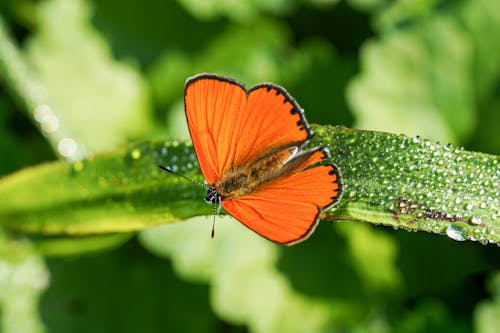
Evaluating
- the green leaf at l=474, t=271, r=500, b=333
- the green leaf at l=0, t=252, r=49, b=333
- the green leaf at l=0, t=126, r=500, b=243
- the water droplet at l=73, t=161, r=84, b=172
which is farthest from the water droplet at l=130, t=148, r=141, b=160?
the green leaf at l=474, t=271, r=500, b=333

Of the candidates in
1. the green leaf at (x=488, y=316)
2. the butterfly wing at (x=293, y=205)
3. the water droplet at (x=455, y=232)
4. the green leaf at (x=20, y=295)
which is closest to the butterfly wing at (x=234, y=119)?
the butterfly wing at (x=293, y=205)

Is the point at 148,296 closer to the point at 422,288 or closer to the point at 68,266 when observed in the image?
the point at 68,266

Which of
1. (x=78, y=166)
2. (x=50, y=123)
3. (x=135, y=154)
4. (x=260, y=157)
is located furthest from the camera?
(x=50, y=123)

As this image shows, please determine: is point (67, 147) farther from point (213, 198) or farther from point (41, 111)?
point (213, 198)

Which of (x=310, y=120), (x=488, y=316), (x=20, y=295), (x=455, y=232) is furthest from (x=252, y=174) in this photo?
(x=20, y=295)

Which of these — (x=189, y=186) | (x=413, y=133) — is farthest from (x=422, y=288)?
(x=189, y=186)

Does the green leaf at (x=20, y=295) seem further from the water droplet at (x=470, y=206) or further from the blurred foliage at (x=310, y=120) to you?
the water droplet at (x=470, y=206)
